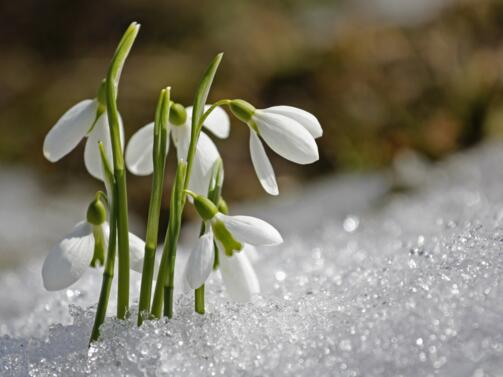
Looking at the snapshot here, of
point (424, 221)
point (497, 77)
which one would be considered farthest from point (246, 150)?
point (424, 221)

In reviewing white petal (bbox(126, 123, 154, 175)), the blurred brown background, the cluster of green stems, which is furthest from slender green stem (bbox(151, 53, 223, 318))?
the blurred brown background

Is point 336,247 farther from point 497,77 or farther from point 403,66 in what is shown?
point 403,66

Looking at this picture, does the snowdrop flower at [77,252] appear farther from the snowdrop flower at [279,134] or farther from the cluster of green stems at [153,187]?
the snowdrop flower at [279,134]

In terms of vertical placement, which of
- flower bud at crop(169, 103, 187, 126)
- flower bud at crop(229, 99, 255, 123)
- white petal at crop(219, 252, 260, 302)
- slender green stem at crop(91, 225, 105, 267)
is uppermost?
flower bud at crop(229, 99, 255, 123)

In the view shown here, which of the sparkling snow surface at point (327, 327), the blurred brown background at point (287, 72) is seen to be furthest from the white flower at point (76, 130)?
the blurred brown background at point (287, 72)

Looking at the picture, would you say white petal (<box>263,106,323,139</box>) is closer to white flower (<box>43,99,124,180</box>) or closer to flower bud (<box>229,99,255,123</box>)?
flower bud (<box>229,99,255,123</box>)

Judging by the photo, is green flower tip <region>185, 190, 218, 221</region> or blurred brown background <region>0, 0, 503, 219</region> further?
blurred brown background <region>0, 0, 503, 219</region>
